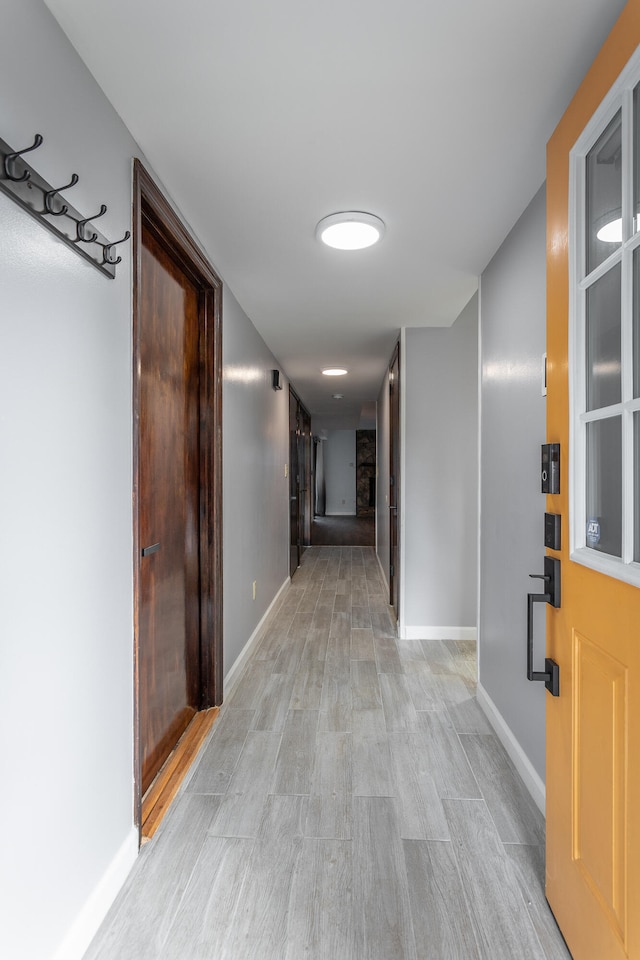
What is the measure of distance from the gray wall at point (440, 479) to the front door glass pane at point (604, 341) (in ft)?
8.76

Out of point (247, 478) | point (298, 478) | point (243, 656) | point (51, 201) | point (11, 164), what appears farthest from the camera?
point (298, 478)

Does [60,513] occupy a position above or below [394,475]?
below

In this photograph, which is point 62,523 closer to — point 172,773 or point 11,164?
point 11,164

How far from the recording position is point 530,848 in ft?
5.62

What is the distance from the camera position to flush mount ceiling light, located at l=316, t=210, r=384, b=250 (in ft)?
7.07

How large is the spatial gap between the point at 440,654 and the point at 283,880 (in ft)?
7.31

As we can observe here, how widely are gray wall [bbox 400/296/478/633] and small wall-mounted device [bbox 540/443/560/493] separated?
2.52 m

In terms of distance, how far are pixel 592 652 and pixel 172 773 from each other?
1.70 metres

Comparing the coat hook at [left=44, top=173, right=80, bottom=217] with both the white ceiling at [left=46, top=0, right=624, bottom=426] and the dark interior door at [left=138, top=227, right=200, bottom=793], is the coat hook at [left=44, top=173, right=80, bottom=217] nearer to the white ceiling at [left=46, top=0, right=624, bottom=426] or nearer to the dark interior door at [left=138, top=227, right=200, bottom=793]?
the white ceiling at [left=46, top=0, right=624, bottom=426]

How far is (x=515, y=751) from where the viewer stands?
7.16 ft

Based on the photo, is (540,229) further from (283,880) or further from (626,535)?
(283,880)

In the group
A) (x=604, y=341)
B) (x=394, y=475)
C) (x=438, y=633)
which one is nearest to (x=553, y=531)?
(x=604, y=341)

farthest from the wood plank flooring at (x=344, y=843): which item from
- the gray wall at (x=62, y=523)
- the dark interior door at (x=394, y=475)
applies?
the dark interior door at (x=394, y=475)

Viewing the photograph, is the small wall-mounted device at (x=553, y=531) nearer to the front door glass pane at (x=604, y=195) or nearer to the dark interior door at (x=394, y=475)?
the front door glass pane at (x=604, y=195)
